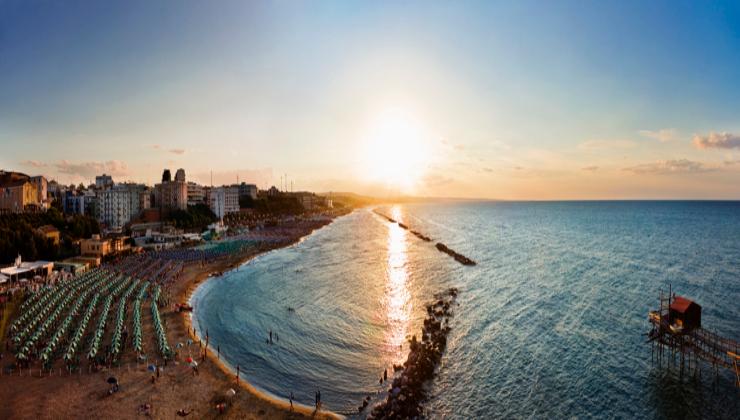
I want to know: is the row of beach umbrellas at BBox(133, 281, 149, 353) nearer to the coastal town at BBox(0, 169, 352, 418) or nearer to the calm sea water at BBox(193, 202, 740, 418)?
the coastal town at BBox(0, 169, 352, 418)

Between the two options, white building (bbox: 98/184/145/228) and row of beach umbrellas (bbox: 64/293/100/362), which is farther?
white building (bbox: 98/184/145/228)

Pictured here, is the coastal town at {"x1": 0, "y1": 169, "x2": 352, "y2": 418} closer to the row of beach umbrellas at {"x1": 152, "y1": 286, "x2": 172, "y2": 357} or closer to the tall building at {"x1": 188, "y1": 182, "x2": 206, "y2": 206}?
the row of beach umbrellas at {"x1": 152, "y1": 286, "x2": 172, "y2": 357}

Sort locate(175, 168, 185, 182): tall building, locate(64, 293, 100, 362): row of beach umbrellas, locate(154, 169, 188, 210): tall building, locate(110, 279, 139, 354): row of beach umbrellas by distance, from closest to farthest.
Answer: locate(64, 293, 100, 362): row of beach umbrellas
locate(110, 279, 139, 354): row of beach umbrellas
locate(154, 169, 188, 210): tall building
locate(175, 168, 185, 182): tall building

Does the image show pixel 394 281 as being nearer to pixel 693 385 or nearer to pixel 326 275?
pixel 326 275

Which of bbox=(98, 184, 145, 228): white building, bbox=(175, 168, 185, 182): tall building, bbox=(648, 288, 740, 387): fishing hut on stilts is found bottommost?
bbox=(648, 288, 740, 387): fishing hut on stilts

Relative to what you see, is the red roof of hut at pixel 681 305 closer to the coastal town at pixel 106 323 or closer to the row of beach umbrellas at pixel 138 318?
the coastal town at pixel 106 323

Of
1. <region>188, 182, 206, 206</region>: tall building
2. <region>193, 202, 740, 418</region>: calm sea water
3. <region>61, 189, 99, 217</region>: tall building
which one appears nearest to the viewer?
<region>193, 202, 740, 418</region>: calm sea water

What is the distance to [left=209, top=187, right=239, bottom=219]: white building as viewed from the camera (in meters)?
152

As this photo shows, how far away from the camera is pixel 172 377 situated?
27.9 metres

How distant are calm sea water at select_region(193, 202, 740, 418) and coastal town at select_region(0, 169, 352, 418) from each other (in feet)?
12.7

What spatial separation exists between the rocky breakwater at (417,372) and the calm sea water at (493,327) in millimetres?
979

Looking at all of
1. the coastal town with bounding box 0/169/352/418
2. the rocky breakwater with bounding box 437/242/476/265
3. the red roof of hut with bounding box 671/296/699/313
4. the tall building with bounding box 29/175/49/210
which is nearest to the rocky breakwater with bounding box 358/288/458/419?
the coastal town with bounding box 0/169/352/418

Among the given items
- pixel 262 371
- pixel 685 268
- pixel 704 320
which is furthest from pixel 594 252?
pixel 262 371

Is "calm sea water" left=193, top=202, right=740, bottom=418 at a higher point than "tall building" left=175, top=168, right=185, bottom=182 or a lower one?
lower
